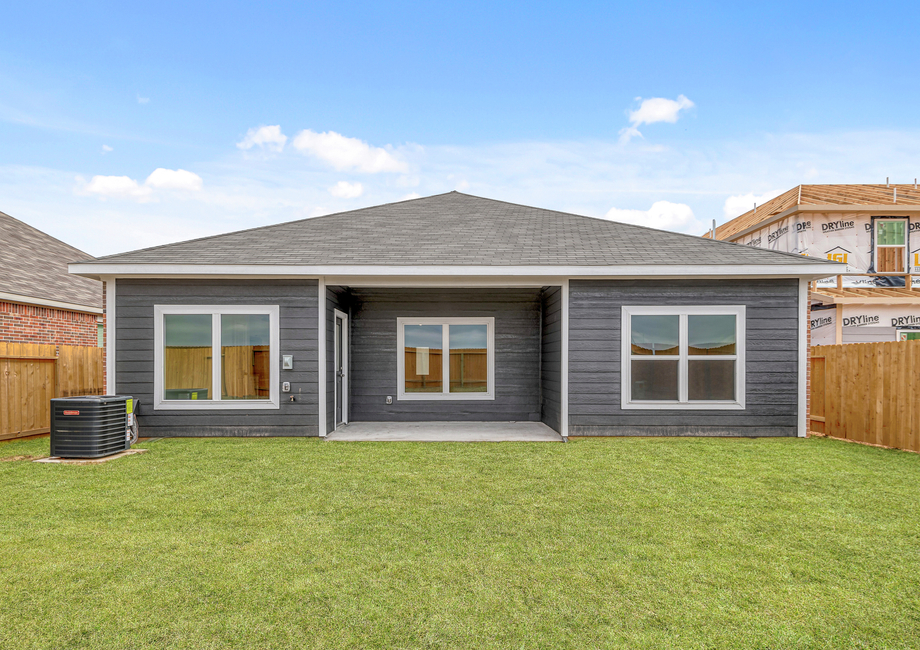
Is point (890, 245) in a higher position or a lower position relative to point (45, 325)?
higher

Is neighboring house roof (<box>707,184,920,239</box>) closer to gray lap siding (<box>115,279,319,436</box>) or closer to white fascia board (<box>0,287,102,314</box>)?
gray lap siding (<box>115,279,319,436</box>)

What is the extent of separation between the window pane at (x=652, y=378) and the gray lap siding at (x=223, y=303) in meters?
4.77

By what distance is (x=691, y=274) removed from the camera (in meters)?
7.87

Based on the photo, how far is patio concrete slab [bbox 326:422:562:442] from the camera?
805cm

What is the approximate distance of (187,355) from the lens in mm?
8125

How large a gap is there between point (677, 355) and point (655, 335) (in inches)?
17.2

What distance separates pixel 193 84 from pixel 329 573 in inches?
626

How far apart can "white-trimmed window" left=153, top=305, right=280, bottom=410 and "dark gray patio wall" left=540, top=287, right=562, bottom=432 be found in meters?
4.28

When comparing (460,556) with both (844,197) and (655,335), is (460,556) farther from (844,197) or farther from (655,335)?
(844,197)

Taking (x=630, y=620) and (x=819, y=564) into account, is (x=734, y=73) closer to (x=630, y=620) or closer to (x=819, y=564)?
(x=819, y=564)

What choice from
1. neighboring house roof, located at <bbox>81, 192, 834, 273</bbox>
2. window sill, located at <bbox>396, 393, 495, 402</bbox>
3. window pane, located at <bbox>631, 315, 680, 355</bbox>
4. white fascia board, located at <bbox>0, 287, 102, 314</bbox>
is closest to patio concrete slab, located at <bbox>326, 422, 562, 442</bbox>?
window sill, located at <bbox>396, 393, 495, 402</bbox>

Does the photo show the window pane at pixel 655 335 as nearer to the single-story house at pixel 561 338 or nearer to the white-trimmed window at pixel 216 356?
the single-story house at pixel 561 338

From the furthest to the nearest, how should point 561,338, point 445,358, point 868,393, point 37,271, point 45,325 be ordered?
point 37,271 < point 45,325 < point 445,358 < point 561,338 < point 868,393

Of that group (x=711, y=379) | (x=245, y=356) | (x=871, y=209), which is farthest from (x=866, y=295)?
(x=245, y=356)
